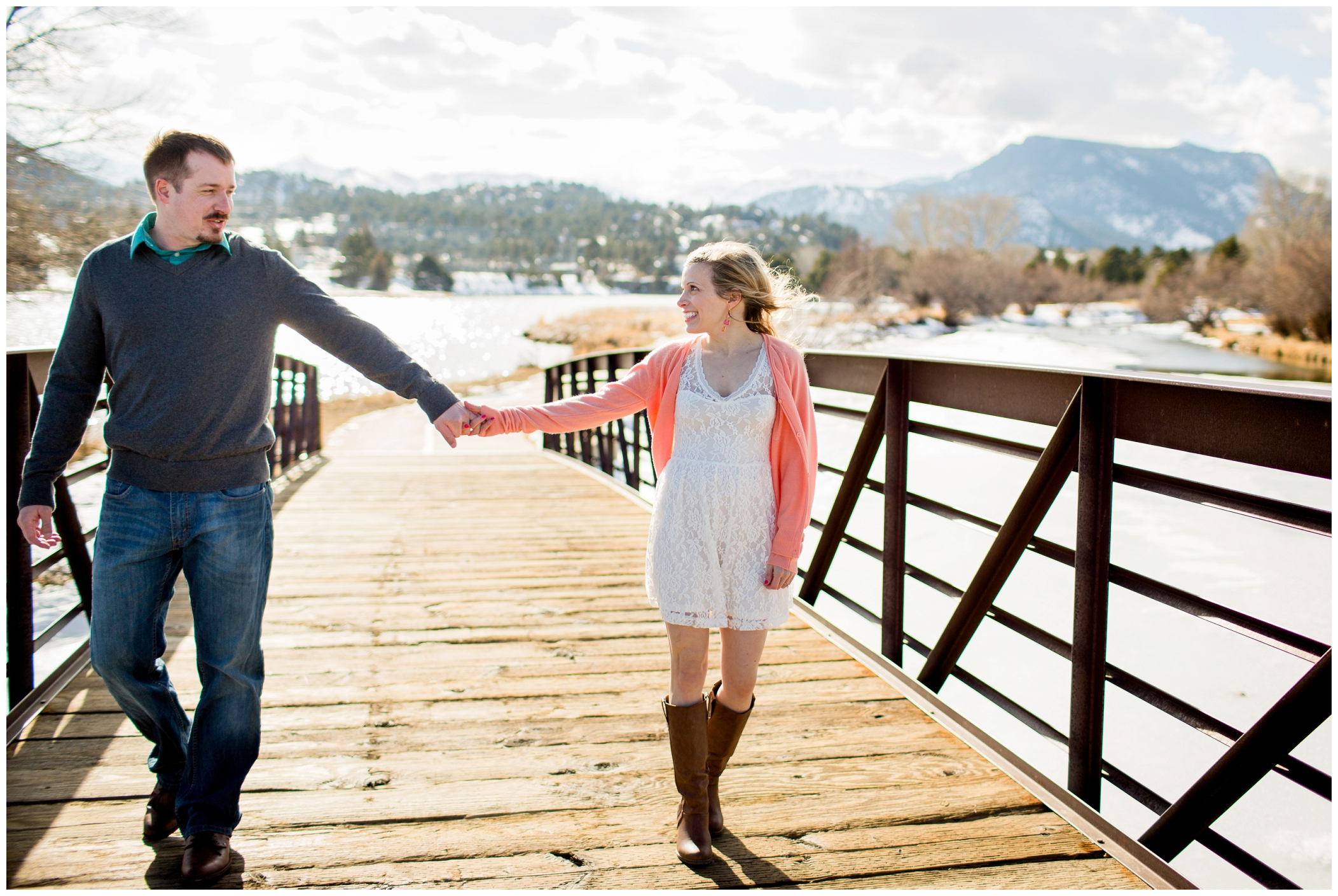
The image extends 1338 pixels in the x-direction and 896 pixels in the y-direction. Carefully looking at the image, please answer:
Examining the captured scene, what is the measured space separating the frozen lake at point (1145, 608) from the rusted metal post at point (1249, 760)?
49cm

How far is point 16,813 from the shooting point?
2.33m

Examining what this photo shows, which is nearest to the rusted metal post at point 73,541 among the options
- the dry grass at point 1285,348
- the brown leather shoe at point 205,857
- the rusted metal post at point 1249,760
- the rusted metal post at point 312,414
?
the brown leather shoe at point 205,857

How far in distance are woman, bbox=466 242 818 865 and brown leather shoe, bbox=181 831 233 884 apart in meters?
1.04

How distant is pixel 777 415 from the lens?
2.22 m

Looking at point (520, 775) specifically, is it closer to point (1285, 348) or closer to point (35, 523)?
point (35, 523)

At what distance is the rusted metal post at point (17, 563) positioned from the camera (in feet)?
9.49

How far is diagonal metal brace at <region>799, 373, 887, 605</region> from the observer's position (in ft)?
11.5

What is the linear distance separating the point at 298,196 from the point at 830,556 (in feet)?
636

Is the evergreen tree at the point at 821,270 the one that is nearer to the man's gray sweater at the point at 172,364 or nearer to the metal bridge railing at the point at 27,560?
the metal bridge railing at the point at 27,560

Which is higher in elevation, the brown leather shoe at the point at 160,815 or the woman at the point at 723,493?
the woman at the point at 723,493

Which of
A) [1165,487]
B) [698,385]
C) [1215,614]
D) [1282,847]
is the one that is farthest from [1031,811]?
[1282,847]

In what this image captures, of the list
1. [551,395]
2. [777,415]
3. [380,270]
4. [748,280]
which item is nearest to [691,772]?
[777,415]

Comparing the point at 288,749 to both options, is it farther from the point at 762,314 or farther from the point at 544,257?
the point at 544,257

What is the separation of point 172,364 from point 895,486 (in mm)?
2337
